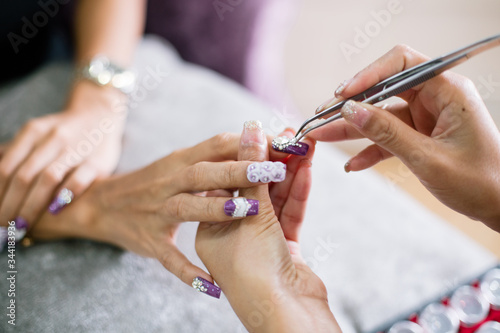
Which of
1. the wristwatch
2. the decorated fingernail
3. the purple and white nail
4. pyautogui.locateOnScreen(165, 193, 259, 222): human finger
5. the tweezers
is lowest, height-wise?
the decorated fingernail

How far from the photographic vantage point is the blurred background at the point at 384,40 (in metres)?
1.13

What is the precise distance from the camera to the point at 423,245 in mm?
707

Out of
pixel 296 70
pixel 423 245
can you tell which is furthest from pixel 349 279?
pixel 296 70

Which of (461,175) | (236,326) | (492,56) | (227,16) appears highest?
A: (492,56)

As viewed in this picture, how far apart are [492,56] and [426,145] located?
3.25 feet

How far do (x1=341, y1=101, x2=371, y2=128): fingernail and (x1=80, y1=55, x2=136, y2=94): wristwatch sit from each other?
596 mm

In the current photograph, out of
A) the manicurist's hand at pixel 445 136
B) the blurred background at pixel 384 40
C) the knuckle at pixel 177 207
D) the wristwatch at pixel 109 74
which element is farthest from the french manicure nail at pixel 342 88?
the wristwatch at pixel 109 74

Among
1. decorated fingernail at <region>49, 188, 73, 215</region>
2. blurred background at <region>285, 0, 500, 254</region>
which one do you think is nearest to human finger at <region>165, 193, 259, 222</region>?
decorated fingernail at <region>49, 188, 73, 215</region>

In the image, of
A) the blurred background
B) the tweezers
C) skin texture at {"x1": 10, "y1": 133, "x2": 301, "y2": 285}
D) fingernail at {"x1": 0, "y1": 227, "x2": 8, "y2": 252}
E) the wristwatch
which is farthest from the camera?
the blurred background

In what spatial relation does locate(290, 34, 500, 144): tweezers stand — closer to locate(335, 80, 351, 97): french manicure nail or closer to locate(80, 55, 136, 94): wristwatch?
locate(335, 80, 351, 97): french manicure nail

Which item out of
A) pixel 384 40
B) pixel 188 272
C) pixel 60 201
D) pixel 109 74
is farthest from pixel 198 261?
pixel 384 40

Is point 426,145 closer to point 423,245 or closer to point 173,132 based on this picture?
point 423,245

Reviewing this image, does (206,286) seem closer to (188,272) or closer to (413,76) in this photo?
(188,272)

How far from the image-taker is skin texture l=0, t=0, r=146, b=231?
68 cm
